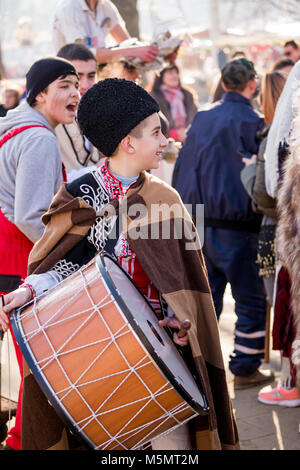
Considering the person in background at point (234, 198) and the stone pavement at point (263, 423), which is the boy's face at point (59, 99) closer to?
the person in background at point (234, 198)

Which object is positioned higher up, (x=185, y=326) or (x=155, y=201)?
(x=155, y=201)

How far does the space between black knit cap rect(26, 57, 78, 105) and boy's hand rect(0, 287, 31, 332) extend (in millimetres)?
1249

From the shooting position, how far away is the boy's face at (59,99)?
11.6 ft

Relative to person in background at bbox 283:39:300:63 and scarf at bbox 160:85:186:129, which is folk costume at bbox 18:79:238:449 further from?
scarf at bbox 160:85:186:129

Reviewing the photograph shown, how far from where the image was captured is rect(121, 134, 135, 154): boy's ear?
9.17 feet

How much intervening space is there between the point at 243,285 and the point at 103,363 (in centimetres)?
256

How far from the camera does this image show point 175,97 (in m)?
9.07

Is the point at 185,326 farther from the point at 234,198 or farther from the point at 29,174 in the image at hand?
the point at 234,198

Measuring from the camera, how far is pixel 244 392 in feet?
15.6

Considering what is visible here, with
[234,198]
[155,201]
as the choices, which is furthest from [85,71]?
[155,201]

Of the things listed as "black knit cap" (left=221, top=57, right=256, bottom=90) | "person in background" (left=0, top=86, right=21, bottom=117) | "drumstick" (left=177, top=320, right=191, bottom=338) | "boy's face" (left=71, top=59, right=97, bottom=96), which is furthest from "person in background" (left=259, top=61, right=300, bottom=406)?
"person in background" (left=0, top=86, right=21, bottom=117)

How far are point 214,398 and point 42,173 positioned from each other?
4.24 ft

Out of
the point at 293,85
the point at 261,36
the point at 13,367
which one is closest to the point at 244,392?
the point at 13,367

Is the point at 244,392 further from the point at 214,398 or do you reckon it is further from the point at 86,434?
the point at 86,434
